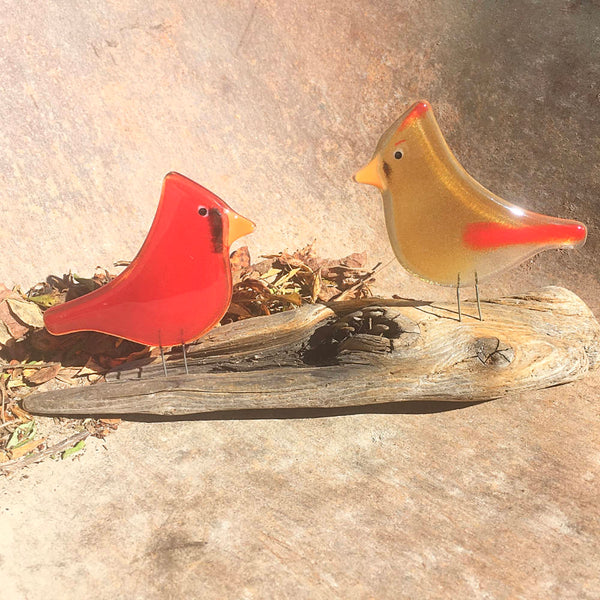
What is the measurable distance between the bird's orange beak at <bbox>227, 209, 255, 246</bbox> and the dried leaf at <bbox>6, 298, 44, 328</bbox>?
57 centimetres

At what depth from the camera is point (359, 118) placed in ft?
6.08

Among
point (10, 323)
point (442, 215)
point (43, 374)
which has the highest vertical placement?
point (442, 215)

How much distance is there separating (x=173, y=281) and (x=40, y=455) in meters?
0.47

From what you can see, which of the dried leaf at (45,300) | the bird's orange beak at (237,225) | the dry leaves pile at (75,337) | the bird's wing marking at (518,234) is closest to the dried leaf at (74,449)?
the dry leaves pile at (75,337)

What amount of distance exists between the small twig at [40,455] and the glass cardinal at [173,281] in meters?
0.24

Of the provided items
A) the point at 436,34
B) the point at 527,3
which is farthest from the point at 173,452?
the point at 527,3

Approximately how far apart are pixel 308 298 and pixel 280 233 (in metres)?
0.30

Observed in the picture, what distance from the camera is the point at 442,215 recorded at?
4.03 ft

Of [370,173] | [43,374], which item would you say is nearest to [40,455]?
[43,374]

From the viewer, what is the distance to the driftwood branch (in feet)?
→ 4.09

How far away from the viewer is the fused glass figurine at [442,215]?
1187mm

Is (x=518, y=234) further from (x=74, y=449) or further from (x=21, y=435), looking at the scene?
(x=21, y=435)

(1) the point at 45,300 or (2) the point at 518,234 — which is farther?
(1) the point at 45,300

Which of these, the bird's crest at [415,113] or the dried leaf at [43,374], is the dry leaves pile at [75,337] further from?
the bird's crest at [415,113]
